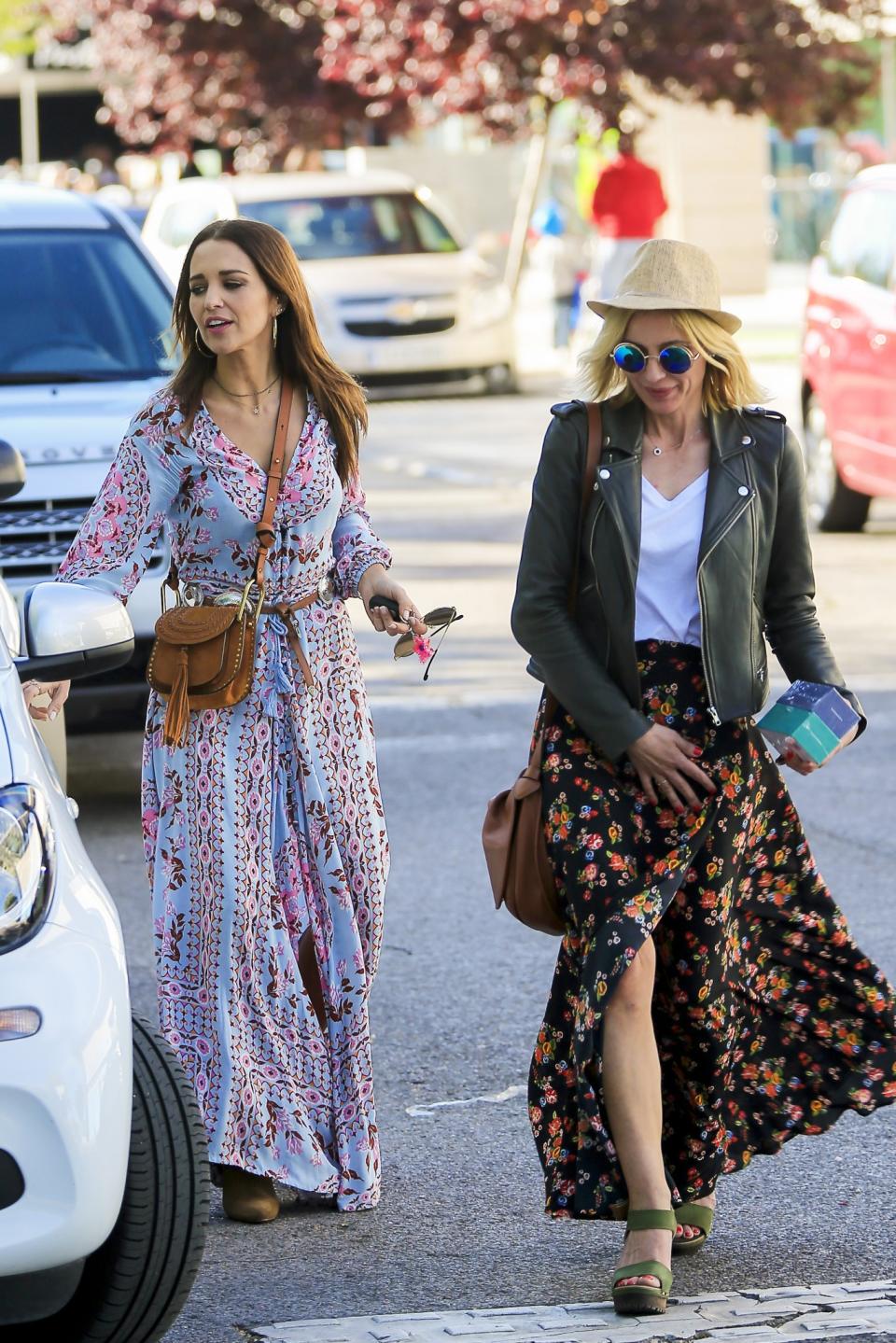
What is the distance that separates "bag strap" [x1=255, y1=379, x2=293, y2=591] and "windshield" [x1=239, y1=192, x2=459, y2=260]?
18.3 m

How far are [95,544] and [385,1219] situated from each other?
138 cm

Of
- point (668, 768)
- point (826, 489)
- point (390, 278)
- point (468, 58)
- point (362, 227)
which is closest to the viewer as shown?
point (668, 768)

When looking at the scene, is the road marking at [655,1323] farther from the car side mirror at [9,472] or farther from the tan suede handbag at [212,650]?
the car side mirror at [9,472]

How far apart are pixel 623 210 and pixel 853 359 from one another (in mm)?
6781

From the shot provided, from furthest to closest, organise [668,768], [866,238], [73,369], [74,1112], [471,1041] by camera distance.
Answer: [866,238], [73,369], [471,1041], [668,768], [74,1112]

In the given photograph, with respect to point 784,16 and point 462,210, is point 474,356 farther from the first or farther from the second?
point 462,210

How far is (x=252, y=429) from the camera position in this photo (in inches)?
187

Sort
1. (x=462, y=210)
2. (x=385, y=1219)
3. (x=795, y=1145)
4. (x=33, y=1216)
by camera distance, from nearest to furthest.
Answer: (x=33, y=1216) < (x=385, y=1219) < (x=795, y=1145) < (x=462, y=210)

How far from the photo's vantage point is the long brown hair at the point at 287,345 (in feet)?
15.5

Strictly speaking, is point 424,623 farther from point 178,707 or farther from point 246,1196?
point 246,1196

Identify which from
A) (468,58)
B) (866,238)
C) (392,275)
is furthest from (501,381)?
(866,238)

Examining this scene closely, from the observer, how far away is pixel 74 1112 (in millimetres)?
3354

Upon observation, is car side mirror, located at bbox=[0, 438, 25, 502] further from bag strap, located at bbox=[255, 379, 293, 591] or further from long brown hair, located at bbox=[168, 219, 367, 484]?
bag strap, located at bbox=[255, 379, 293, 591]

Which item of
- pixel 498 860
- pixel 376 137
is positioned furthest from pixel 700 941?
pixel 376 137
